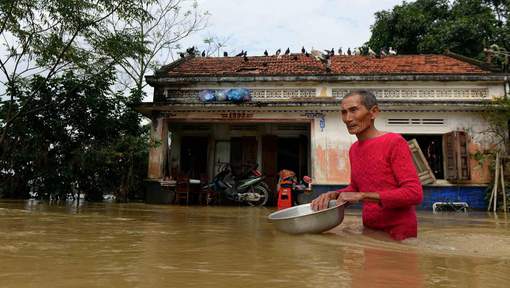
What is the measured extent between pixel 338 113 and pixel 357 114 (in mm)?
8312

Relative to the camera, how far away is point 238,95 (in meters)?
11.8

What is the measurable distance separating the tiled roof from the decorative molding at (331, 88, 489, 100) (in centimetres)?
51

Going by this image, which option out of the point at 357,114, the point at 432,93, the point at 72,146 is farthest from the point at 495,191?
the point at 72,146

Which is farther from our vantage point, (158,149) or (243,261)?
(158,149)

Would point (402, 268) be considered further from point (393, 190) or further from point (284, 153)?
point (284, 153)

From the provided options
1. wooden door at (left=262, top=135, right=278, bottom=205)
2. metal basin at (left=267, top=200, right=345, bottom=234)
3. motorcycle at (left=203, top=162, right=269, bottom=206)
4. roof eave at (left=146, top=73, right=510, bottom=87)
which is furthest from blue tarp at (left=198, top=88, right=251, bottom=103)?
metal basin at (left=267, top=200, right=345, bottom=234)

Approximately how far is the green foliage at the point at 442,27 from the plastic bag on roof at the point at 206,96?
10991 millimetres

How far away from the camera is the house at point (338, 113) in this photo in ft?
36.1

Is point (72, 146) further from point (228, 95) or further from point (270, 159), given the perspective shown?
point (270, 159)

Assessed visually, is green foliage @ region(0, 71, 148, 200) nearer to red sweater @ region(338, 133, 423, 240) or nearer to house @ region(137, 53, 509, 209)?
house @ region(137, 53, 509, 209)

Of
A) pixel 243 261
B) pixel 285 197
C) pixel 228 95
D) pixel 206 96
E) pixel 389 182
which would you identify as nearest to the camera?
pixel 243 261

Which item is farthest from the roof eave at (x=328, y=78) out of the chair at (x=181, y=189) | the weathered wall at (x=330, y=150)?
the chair at (x=181, y=189)

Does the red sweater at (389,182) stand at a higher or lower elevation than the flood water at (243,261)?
higher

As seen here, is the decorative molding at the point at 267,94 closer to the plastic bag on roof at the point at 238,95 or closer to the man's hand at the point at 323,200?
the plastic bag on roof at the point at 238,95
